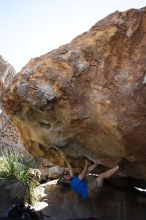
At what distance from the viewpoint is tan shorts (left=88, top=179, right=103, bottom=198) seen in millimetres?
10133

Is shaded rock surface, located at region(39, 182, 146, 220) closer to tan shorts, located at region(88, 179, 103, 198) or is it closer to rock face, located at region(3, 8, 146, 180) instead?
tan shorts, located at region(88, 179, 103, 198)

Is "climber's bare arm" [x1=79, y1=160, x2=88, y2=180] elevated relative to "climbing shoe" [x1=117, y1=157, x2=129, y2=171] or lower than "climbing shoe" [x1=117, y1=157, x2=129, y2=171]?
lower

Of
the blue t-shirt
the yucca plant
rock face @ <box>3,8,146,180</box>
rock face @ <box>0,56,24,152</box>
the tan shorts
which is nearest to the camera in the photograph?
rock face @ <box>3,8,146,180</box>

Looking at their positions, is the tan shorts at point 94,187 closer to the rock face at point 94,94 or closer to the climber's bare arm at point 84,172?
the climber's bare arm at point 84,172

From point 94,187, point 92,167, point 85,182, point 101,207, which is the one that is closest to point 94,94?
point 92,167

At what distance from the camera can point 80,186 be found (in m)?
9.88

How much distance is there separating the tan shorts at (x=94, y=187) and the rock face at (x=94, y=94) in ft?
2.83

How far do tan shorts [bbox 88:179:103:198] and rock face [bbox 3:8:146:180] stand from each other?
2.83 feet

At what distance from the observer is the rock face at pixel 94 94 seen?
7816mm

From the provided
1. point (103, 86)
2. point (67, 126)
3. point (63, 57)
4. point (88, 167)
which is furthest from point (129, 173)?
point (63, 57)

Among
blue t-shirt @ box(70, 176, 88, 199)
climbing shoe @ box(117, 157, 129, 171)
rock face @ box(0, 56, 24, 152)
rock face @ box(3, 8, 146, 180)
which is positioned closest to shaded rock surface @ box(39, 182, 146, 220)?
blue t-shirt @ box(70, 176, 88, 199)

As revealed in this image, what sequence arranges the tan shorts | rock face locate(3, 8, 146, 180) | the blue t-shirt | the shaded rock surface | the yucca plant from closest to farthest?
rock face locate(3, 8, 146, 180) → the blue t-shirt → the tan shorts → the shaded rock surface → the yucca plant

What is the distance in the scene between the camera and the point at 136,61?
308 inches

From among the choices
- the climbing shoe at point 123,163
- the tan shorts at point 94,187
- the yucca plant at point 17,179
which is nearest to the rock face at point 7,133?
A: the yucca plant at point 17,179
